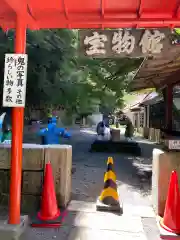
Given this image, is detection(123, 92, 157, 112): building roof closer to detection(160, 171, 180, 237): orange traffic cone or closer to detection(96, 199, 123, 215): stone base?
detection(96, 199, 123, 215): stone base

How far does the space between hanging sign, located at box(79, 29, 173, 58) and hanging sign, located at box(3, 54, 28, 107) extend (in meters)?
1.09

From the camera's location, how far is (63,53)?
1120cm

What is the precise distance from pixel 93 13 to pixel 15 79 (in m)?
1.70

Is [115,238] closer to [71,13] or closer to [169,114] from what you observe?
[71,13]

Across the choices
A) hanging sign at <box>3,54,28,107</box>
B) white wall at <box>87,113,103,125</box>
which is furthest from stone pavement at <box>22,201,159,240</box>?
white wall at <box>87,113,103,125</box>

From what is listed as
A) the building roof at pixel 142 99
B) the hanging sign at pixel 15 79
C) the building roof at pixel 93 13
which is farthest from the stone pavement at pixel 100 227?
the building roof at pixel 142 99

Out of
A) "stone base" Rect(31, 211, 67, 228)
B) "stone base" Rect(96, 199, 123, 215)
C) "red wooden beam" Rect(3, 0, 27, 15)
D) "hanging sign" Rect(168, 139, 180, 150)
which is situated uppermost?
"red wooden beam" Rect(3, 0, 27, 15)

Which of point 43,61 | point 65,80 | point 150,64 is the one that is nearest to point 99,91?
point 65,80

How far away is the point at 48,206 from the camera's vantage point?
15.4 feet

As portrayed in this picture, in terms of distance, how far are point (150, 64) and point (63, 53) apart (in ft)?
19.8

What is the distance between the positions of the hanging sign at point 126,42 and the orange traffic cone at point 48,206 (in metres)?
2.26

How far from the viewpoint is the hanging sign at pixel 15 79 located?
411 centimetres

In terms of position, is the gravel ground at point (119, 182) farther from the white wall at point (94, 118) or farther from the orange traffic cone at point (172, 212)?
the white wall at point (94, 118)

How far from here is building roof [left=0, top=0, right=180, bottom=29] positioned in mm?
4160
